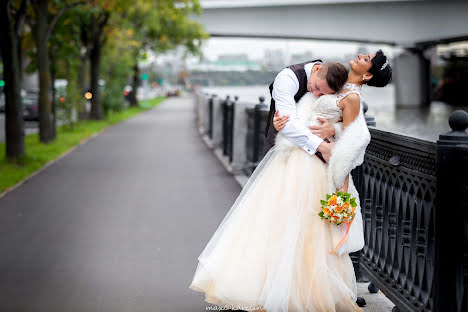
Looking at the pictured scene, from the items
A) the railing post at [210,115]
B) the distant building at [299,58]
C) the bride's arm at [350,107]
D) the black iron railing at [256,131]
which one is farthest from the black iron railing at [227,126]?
the bride's arm at [350,107]

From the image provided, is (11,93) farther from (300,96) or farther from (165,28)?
(165,28)

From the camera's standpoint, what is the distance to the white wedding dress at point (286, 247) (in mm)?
4766

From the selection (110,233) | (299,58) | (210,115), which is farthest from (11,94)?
(299,58)

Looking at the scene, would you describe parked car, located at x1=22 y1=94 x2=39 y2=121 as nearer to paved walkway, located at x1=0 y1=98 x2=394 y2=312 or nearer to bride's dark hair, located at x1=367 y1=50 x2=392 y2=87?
paved walkway, located at x1=0 y1=98 x2=394 y2=312

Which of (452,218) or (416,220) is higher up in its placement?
(452,218)

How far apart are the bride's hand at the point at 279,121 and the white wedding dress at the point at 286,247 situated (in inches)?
3.9

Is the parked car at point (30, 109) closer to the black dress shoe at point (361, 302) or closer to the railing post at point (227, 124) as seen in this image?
the railing post at point (227, 124)

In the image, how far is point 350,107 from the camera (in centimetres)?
466

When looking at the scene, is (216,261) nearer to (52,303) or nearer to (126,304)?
(126,304)

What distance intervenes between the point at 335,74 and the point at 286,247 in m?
1.12

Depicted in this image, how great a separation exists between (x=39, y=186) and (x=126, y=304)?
23.3 feet

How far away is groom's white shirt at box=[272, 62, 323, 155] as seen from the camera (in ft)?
15.8

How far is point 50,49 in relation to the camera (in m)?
22.0

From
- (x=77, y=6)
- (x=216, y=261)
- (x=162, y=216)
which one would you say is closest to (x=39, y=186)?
(x=162, y=216)
